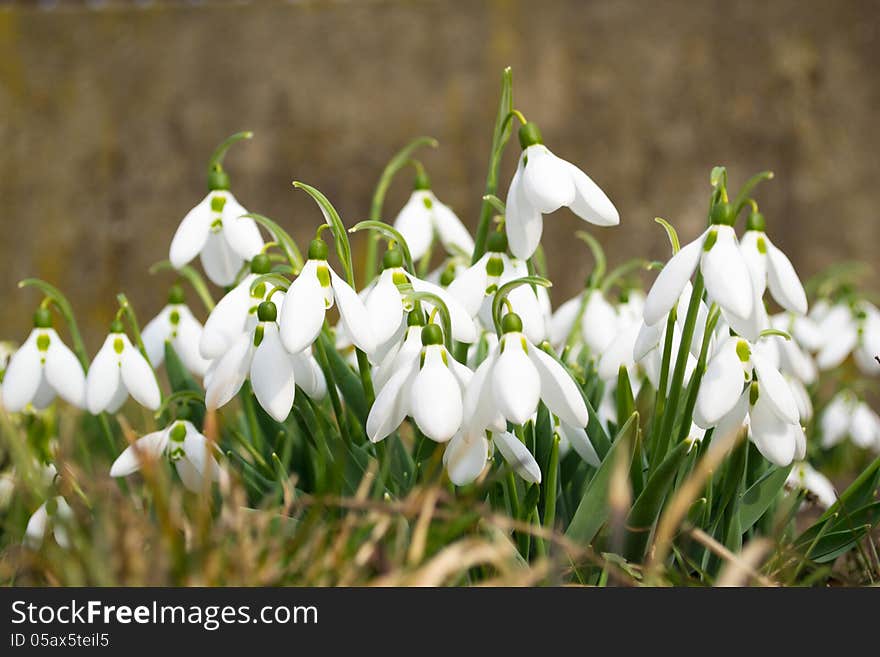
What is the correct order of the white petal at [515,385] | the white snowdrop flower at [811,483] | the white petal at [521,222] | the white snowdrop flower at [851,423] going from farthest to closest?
the white snowdrop flower at [851,423] → the white snowdrop flower at [811,483] → the white petal at [521,222] → the white petal at [515,385]

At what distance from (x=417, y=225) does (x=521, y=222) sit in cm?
37

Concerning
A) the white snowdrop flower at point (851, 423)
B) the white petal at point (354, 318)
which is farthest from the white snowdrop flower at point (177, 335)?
the white snowdrop flower at point (851, 423)

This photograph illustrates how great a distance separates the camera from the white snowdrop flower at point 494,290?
1.39 metres

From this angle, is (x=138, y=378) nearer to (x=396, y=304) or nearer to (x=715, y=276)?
(x=396, y=304)

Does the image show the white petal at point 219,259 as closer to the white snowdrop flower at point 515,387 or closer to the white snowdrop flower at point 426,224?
the white snowdrop flower at point 426,224

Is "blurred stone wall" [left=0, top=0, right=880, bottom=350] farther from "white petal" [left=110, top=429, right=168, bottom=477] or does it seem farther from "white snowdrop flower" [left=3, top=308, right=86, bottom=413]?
"white petal" [left=110, top=429, right=168, bottom=477]

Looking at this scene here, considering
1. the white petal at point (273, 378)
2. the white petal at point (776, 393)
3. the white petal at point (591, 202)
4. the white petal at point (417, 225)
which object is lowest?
the white petal at point (776, 393)

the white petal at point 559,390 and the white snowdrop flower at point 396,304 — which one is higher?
the white snowdrop flower at point 396,304

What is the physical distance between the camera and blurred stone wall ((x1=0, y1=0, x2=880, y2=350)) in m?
3.71

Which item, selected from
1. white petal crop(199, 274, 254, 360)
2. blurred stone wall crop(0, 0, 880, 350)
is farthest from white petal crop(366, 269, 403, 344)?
blurred stone wall crop(0, 0, 880, 350)

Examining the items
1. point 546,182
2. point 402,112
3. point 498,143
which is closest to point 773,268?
point 546,182

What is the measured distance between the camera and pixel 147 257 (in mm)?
3914
